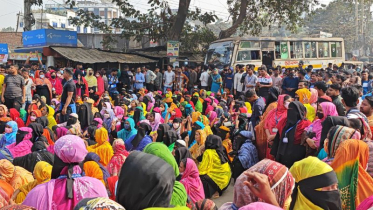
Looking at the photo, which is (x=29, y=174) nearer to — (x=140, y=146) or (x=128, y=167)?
(x=140, y=146)

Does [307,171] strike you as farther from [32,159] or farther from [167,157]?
[32,159]

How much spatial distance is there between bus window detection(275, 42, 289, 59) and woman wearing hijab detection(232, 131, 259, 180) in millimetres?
11525

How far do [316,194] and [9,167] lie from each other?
2964mm

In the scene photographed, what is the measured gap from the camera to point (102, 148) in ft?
19.0

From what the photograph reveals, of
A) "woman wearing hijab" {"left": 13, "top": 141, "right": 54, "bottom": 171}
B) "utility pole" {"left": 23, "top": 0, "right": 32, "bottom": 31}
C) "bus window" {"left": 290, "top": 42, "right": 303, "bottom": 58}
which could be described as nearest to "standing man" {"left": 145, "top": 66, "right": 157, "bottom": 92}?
"bus window" {"left": 290, "top": 42, "right": 303, "bottom": 58}

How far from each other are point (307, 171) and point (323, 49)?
17.6 m

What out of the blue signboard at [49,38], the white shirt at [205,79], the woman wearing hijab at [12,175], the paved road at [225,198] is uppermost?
the blue signboard at [49,38]

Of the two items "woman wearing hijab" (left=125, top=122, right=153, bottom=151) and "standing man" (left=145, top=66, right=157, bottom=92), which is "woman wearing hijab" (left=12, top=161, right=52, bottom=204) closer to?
"woman wearing hijab" (left=125, top=122, right=153, bottom=151)

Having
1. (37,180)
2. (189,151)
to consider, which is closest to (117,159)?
(189,151)

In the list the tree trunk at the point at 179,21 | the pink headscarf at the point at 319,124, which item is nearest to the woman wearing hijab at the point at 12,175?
the pink headscarf at the point at 319,124

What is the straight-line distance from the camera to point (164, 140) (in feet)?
20.3

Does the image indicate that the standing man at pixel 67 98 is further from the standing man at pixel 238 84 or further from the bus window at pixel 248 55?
the bus window at pixel 248 55

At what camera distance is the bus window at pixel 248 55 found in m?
16.4

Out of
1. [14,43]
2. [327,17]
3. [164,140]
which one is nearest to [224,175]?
[164,140]
